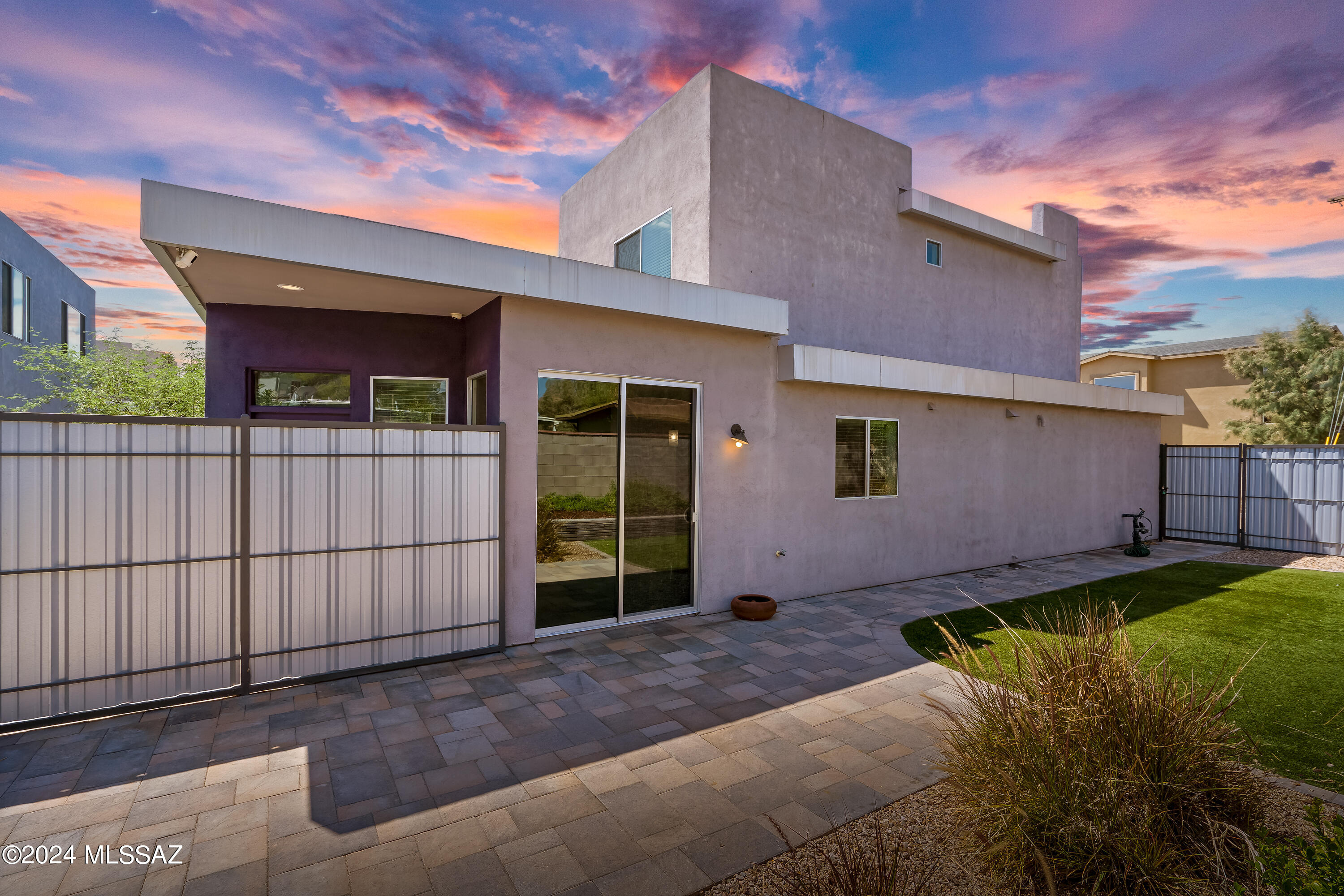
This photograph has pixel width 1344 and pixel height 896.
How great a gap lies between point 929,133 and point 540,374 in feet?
25.5

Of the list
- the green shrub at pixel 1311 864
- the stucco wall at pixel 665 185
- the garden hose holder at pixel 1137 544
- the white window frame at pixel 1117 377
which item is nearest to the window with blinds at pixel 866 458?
the stucco wall at pixel 665 185

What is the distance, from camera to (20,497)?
145 inches

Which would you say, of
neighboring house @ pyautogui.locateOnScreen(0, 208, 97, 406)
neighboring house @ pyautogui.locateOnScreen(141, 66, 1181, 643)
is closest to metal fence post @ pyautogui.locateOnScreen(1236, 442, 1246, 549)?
neighboring house @ pyautogui.locateOnScreen(141, 66, 1181, 643)

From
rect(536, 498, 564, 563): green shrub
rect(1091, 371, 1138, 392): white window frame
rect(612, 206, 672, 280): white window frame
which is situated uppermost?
rect(612, 206, 672, 280): white window frame

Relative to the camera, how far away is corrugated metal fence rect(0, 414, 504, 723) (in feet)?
12.3

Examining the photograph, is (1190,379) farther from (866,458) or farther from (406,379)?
(406,379)

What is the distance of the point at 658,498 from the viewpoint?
6246 mm

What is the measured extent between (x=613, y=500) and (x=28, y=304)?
21.8 m

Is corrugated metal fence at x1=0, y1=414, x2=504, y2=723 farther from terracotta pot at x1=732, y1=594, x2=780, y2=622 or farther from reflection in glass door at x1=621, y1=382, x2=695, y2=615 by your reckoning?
terracotta pot at x1=732, y1=594, x2=780, y2=622

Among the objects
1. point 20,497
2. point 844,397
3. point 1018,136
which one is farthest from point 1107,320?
point 20,497

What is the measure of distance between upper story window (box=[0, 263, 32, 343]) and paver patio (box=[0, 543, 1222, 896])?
1922 cm

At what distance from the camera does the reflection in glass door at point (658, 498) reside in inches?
240

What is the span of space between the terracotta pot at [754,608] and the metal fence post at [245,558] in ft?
14.9

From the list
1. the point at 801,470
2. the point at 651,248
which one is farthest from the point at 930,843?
the point at 651,248
